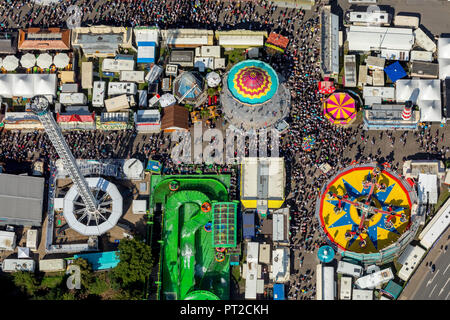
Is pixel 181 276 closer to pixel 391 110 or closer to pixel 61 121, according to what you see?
pixel 61 121

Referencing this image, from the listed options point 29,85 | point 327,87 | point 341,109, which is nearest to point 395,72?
point 341,109

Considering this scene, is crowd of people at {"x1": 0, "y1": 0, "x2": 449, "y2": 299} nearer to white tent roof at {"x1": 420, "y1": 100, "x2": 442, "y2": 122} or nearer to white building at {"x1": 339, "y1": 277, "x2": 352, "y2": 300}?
white tent roof at {"x1": 420, "y1": 100, "x2": 442, "y2": 122}

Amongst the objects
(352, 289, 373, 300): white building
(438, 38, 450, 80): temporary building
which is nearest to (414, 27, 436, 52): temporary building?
(438, 38, 450, 80): temporary building

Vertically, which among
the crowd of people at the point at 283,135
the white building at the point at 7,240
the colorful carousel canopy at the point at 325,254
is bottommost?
the colorful carousel canopy at the point at 325,254

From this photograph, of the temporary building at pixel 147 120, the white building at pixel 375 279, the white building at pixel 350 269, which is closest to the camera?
the white building at pixel 375 279

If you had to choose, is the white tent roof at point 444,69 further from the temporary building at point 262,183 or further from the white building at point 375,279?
the white building at point 375,279

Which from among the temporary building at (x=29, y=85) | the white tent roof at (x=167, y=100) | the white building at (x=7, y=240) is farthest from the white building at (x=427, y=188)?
the white building at (x=7, y=240)
